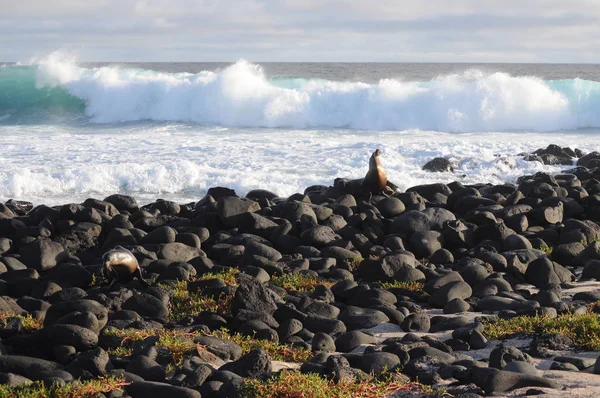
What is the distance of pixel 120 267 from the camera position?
820cm

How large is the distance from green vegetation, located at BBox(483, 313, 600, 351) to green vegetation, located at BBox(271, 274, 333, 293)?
2.02m

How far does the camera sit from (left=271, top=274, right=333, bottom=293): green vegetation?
26.7 feet

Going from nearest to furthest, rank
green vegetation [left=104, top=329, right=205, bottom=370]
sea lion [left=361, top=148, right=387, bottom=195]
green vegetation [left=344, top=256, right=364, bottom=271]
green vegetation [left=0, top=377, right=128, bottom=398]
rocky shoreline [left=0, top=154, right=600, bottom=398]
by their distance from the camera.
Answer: green vegetation [left=0, top=377, right=128, bottom=398]
rocky shoreline [left=0, top=154, right=600, bottom=398]
green vegetation [left=104, top=329, right=205, bottom=370]
green vegetation [left=344, top=256, right=364, bottom=271]
sea lion [left=361, top=148, right=387, bottom=195]

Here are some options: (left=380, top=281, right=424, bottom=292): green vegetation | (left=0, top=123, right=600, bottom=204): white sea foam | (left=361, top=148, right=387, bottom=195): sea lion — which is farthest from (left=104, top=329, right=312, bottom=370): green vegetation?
(left=0, top=123, right=600, bottom=204): white sea foam

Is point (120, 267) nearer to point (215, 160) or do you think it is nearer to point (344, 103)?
point (215, 160)

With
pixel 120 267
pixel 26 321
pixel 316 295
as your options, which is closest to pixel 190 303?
pixel 120 267

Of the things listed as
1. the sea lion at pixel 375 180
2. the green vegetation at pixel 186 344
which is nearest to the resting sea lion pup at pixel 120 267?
the green vegetation at pixel 186 344

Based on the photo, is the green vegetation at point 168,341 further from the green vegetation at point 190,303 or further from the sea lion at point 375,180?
the sea lion at point 375,180

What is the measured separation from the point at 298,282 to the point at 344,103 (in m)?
28.6

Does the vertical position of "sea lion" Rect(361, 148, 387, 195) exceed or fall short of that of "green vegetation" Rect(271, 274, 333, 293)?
it exceeds it

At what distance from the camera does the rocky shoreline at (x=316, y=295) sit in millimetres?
5375

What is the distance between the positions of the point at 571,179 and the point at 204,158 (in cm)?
991

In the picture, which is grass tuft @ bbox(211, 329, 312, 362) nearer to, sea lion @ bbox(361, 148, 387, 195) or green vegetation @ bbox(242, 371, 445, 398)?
green vegetation @ bbox(242, 371, 445, 398)

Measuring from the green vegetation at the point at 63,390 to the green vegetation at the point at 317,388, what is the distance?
0.86 m
